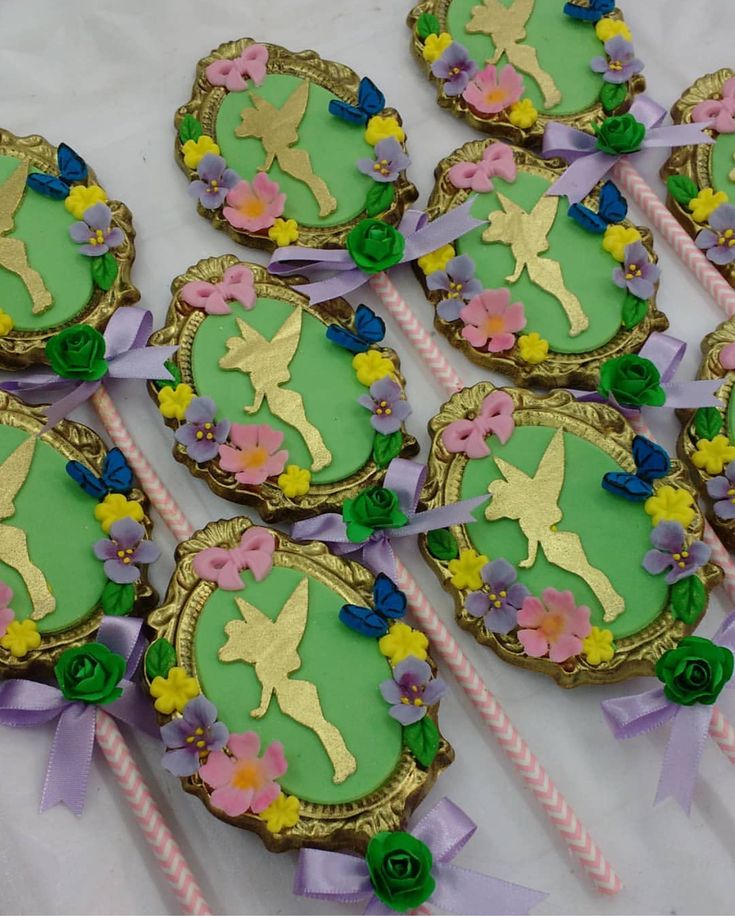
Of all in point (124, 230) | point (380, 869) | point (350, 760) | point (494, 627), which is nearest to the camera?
point (380, 869)

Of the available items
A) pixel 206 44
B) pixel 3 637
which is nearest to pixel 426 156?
pixel 206 44

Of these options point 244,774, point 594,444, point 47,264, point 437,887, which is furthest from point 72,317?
point 437,887

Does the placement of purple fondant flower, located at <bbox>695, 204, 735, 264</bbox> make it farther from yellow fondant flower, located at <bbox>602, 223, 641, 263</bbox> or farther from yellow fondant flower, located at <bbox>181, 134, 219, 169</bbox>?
yellow fondant flower, located at <bbox>181, 134, 219, 169</bbox>

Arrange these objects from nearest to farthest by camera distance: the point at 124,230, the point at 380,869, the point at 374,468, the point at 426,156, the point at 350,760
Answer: the point at 380,869 → the point at 350,760 → the point at 374,468 → the point at 124,230 → the point at 426,156

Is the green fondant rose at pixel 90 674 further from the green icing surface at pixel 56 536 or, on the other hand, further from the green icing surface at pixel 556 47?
the green icing surface at pixel 556 47

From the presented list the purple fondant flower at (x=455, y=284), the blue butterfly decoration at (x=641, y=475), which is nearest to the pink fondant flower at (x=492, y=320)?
the purple fondant flower at (x=455, y=284)

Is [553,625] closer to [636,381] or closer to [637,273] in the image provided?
[636,381]

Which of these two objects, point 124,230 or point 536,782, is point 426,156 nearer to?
point 124,230
